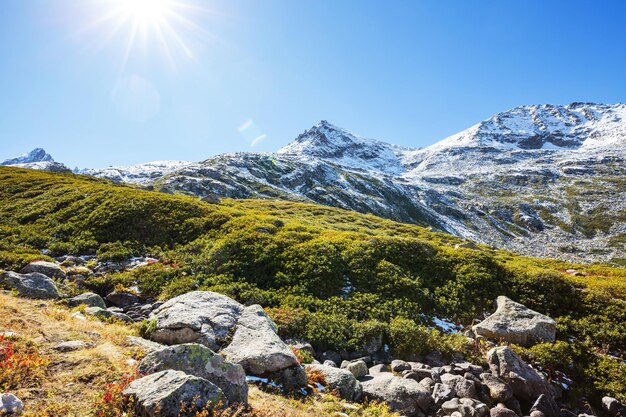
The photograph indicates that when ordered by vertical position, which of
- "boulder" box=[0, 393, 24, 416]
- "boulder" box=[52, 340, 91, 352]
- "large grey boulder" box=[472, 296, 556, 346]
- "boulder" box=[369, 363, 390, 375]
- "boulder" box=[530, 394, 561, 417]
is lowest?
"boulder" box=[530, 394, 561, 417]

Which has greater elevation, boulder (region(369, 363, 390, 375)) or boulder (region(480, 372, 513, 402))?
boulder (region(369, 363, 390, 375))

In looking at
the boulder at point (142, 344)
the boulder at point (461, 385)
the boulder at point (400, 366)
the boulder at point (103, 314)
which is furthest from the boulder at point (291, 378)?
the boulder at point (103, 314)

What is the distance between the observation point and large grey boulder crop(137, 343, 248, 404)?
9.77m

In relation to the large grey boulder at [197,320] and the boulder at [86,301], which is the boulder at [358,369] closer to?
the large grey boulder at [197,320]

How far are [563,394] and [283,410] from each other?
14.1 meters

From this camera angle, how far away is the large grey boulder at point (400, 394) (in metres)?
12.5

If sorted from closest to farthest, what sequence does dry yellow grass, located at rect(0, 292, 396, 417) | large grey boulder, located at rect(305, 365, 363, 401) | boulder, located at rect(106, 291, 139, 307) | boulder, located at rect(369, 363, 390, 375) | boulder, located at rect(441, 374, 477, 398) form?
dry yellow grass, located at rect(0, 292, 396, 417), large grey boulder, located at rect(305, 365, 363, 401), boulder, located at rect(441, 374, 477, 398), boulder, located at rect(369, 363, 390, 375), boulder, located at rect(106, 291, 139, 307)

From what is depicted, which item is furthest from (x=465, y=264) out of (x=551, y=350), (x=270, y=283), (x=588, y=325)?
(x=270, y=283)

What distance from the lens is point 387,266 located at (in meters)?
25.7

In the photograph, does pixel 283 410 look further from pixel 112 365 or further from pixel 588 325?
pixel 588 325

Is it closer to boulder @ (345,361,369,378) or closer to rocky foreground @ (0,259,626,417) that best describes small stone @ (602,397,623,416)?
rocky foreground @ (0,259,626,417)

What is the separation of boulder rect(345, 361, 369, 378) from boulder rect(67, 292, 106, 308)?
13733mm

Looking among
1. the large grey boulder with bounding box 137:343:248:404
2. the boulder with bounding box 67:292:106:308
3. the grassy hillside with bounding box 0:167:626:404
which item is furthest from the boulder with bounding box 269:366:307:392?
the boulder with bounding box 67:292:106:308

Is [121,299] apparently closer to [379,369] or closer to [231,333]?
[231,333]
